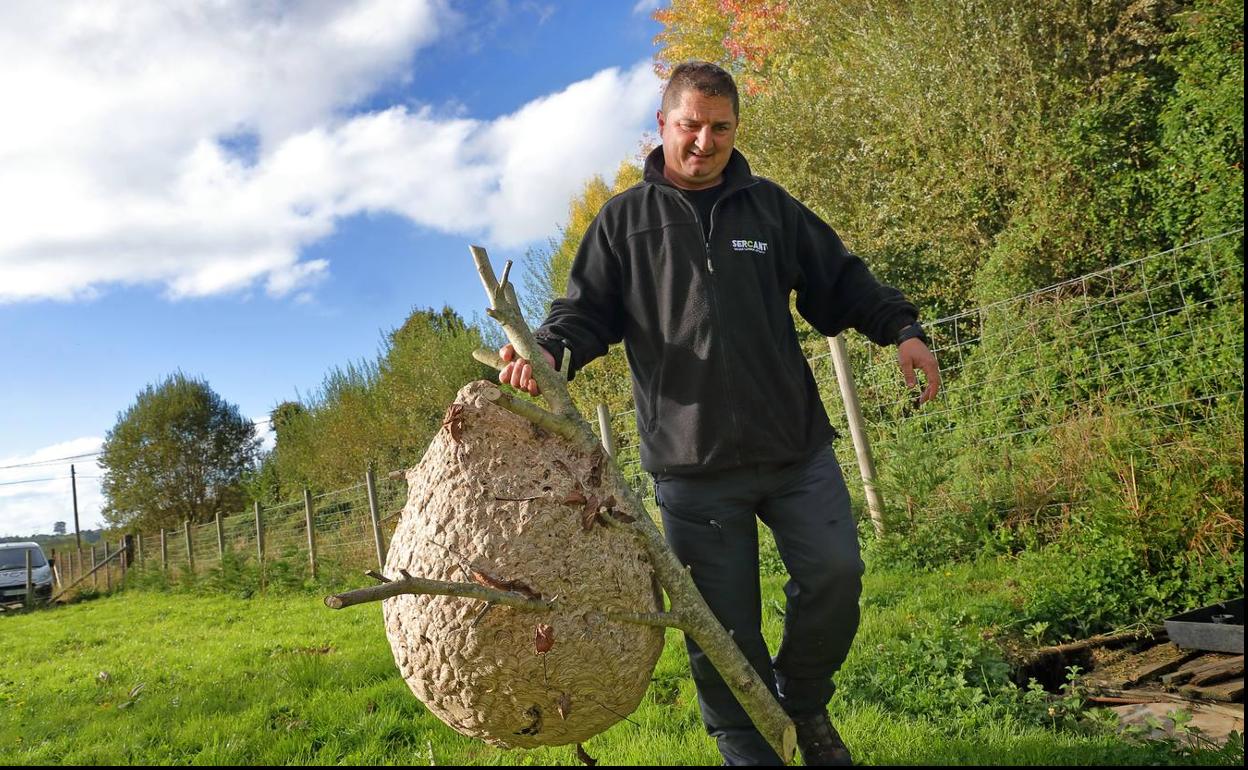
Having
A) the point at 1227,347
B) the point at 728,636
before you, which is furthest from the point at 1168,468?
the point at 728,636

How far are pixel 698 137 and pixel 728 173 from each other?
292mm

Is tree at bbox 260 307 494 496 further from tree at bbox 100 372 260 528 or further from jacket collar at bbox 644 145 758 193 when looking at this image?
jacket collar at bbox 644 145 758 193

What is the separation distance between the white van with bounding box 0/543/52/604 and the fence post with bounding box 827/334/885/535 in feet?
74.7

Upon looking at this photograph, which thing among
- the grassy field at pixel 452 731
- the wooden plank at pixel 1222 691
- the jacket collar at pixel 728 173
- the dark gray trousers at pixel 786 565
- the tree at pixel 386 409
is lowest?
the wooden plank at pixel 1222 691

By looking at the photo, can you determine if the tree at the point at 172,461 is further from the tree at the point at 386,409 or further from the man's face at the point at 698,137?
the man's face at the point at 698,137

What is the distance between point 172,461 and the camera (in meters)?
32.3

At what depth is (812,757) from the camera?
297cm

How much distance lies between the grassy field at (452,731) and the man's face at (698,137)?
7.35 feet

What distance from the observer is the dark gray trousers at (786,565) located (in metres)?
2.95

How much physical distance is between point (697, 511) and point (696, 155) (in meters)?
1.29

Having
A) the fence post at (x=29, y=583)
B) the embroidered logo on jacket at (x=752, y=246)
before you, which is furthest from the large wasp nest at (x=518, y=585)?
the fence post at (x=29, y=583)

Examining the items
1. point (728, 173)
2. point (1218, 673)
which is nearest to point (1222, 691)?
point (1218, 673)

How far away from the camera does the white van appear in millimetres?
22531

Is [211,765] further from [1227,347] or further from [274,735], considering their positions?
[1227,347]
